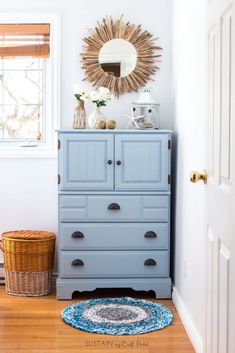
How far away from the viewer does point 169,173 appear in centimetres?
396

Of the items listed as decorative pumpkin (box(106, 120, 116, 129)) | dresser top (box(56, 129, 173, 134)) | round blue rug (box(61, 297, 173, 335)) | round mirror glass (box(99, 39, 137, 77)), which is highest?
round mirror glass (box(99, 39, 137, 77))

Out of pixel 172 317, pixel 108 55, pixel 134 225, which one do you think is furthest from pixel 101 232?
pixel 108 55

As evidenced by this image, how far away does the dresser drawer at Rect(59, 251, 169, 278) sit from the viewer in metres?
3.95

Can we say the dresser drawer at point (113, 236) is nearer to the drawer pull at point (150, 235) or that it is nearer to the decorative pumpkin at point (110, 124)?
the drawer pull at point (150, 235)

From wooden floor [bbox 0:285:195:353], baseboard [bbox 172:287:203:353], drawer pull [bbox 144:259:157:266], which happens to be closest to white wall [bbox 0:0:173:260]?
drawer pull [bbox 144:259:157:266]

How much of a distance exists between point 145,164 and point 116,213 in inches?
15.5

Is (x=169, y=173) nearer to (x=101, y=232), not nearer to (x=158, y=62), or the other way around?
(x=101, y=232)

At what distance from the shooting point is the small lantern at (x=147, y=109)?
4.17 metres

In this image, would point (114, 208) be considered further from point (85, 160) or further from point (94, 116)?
point (94, 116)

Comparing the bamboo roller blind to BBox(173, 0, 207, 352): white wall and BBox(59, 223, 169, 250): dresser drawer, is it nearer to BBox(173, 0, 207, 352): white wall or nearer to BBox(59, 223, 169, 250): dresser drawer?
BBox(173, 0, 207, 352): white wall

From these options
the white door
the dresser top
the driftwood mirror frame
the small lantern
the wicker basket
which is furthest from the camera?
the driftwood mirror frame

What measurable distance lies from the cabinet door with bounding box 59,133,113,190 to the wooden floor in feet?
2.81

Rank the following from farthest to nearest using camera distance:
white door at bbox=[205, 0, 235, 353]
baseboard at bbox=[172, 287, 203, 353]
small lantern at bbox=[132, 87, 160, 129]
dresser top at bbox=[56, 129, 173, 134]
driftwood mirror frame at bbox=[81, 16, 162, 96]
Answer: driftwood mirror frame at bbox=[81, 16, 162, 96]
small lantern at bbox=[132, 87, 160, 129]
dresser top at bbox=[56, 129, 173, 134]
baseboard at bbox=[172, 287, 203, 353]
white door at bbox=[205, 0, 235, 353]

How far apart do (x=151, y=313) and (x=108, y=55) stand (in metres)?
1.96
